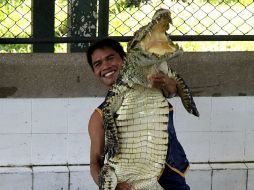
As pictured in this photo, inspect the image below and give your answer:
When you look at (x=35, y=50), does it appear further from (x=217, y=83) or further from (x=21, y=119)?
(x=217, y=83)

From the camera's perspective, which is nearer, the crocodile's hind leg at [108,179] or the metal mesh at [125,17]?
the crocodile's hind leg at [108,179]

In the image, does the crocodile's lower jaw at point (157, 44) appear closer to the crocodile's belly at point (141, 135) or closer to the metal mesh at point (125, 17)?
the crocodile's belly at point (141, 135)

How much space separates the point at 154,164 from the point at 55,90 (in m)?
1.75

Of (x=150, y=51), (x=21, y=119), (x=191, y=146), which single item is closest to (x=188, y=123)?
(x=191, y=146)

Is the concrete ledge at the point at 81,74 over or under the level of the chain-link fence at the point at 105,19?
under

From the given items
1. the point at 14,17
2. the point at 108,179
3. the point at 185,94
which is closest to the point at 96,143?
the point at 108,179

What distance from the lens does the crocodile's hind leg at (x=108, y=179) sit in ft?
13.1

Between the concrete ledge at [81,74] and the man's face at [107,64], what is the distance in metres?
1.25

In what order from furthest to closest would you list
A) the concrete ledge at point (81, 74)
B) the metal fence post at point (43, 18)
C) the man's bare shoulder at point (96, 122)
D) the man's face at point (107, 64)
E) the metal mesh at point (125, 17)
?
1. the metal mesh at point (125, 17)
2. the metal fence post at point (43, 18)
3. the concrete ledge at point (81, 74)
4. the man's face at point (107, 64)
5. the man's bare shoulder at point (96, 122)

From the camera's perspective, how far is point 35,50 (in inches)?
228

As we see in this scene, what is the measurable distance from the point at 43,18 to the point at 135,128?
198 centimetres

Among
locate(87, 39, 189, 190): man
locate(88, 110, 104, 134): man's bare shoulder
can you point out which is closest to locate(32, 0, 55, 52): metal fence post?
locate(87, 39, 189, 190): man

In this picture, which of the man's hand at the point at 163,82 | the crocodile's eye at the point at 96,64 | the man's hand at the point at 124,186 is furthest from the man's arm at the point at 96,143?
the man's hand at the point at 163,82

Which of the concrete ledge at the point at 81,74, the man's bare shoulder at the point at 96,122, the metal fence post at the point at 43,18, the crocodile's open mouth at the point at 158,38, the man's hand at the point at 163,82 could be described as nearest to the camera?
the crocodile's open mouth at the point at 158,38
